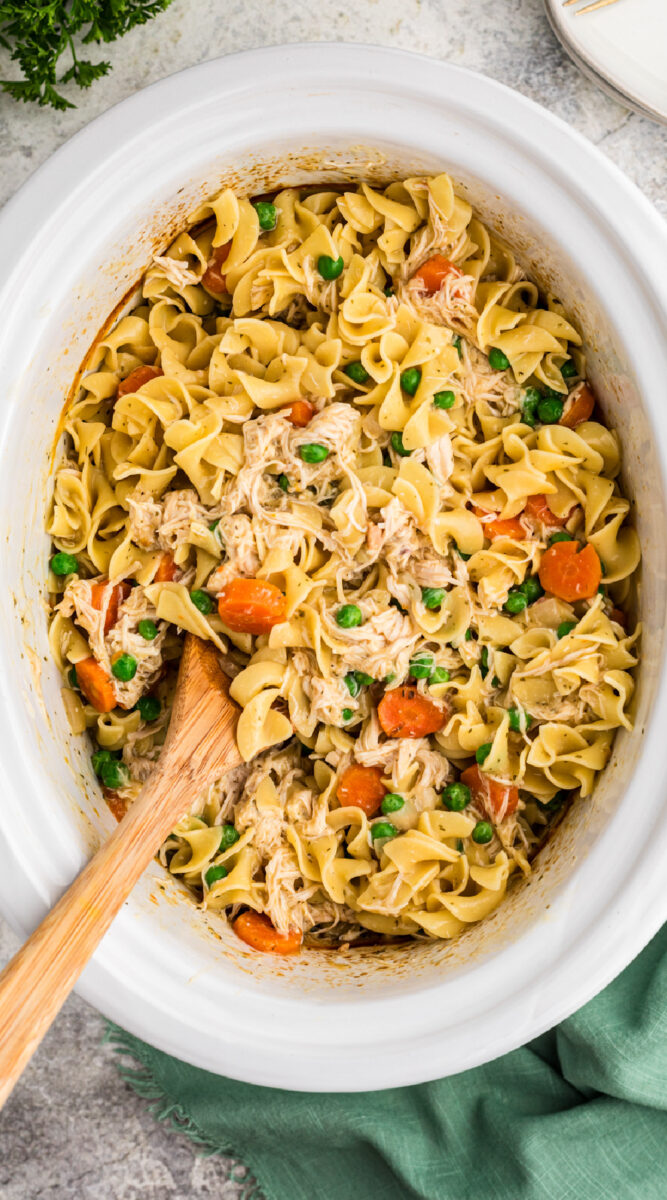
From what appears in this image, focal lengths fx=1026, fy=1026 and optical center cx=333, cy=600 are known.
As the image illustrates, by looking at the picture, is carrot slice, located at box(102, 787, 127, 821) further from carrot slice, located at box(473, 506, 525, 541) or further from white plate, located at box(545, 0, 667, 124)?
white plate, located at box(545, 0, 667, 124)

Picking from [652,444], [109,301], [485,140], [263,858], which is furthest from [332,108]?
[263,858]

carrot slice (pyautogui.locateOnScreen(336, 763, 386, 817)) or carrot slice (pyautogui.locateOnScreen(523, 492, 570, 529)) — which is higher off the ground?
carrot slice (pyautogui.locateOnScreen(523, 492, 570, 529))

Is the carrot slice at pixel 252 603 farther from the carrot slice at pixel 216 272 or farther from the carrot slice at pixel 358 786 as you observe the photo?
the carrot slice at pixel 216 272

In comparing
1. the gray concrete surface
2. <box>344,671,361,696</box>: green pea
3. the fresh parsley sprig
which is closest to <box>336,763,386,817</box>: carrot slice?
<box>344,671,361,696</box>: green pea

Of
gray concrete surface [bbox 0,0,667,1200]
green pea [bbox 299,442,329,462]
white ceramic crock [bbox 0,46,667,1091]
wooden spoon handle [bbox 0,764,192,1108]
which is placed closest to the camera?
wooden spoon handle [bbox 0,764,192,1108]

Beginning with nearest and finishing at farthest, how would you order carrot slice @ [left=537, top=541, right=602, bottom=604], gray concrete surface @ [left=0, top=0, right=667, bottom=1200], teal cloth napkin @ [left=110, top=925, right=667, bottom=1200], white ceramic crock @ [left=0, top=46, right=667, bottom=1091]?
white ceramic crock @ [left=0, top=46, right=667, bottom=1091] < carrot slice @ [left=537, top=541, right=602, bottom=604] < teal cloth napkin @ [left=110, top=925, right=667, bottom=1200] < gray concrete surface @ [left=0, top=0, right=667, bottom=1200]

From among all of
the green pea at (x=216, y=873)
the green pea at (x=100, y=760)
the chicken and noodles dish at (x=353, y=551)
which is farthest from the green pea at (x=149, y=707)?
the green pea at (x=216, y=873)

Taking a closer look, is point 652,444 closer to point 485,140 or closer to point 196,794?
point 485,140
